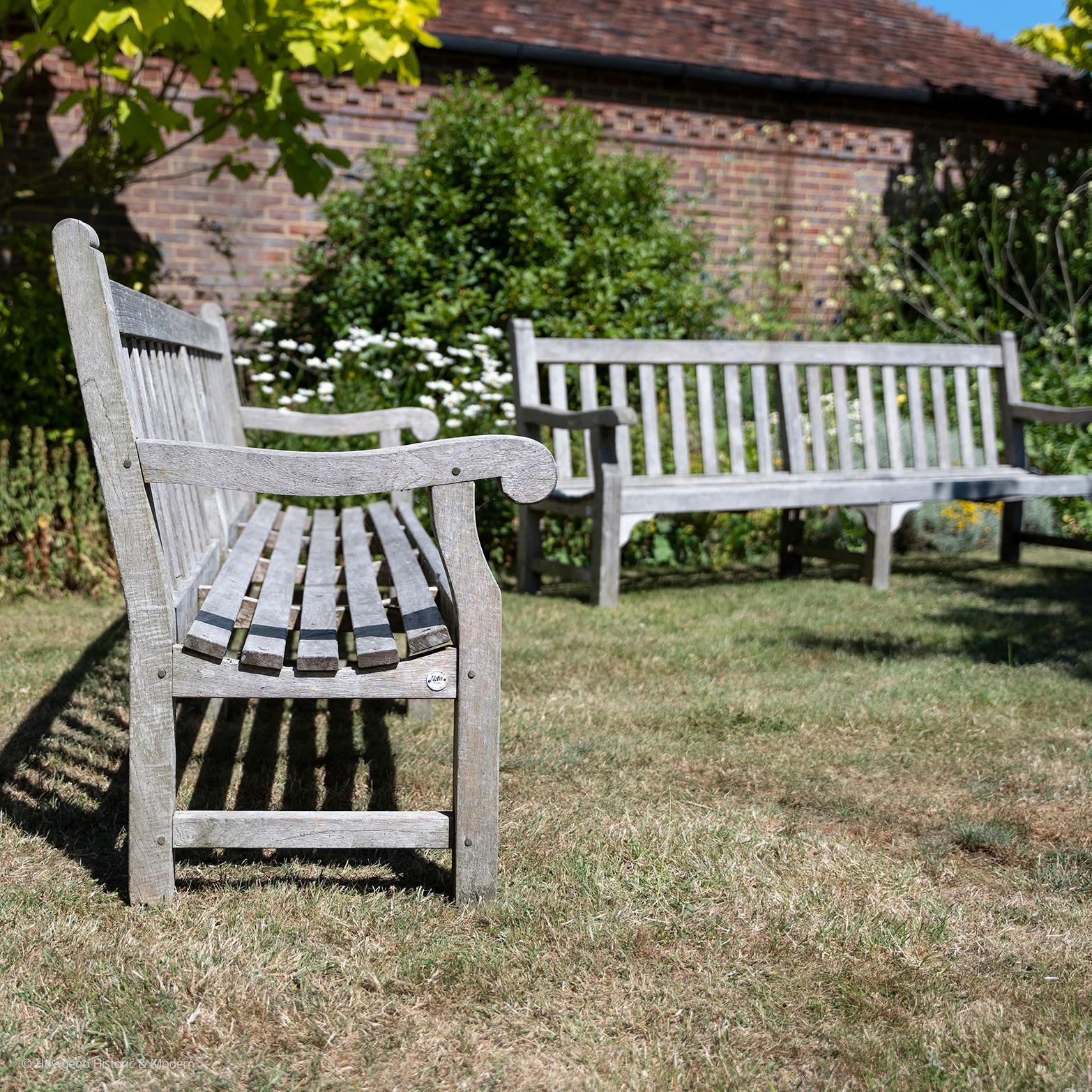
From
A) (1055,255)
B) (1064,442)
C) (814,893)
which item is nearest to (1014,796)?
(814,893)

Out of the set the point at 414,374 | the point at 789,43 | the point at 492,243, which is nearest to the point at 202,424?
the point at 414,374

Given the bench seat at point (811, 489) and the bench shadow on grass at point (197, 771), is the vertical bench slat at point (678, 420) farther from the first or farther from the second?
the bench shadow on grass at point (197, 771)

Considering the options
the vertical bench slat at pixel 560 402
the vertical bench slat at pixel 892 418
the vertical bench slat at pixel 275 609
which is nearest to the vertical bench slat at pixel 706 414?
the vertical bench slat at pixel 560 402

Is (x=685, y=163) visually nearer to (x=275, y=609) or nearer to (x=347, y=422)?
(x=347, y=422)

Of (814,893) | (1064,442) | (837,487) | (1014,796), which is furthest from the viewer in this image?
(1064,442)

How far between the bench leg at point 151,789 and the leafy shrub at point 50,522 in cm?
319

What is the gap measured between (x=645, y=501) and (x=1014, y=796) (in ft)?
7.83

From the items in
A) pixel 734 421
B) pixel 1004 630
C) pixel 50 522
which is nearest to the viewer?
pixel 1004 630

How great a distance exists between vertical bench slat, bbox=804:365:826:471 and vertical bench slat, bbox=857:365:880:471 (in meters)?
0.27

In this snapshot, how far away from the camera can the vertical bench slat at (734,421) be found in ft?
18.4

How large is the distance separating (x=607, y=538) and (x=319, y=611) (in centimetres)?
254

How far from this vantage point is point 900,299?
28.2 ft

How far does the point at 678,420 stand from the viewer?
17.8ft

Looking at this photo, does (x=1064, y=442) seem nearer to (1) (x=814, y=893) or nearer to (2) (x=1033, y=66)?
(2) (x=1033, y=66)
